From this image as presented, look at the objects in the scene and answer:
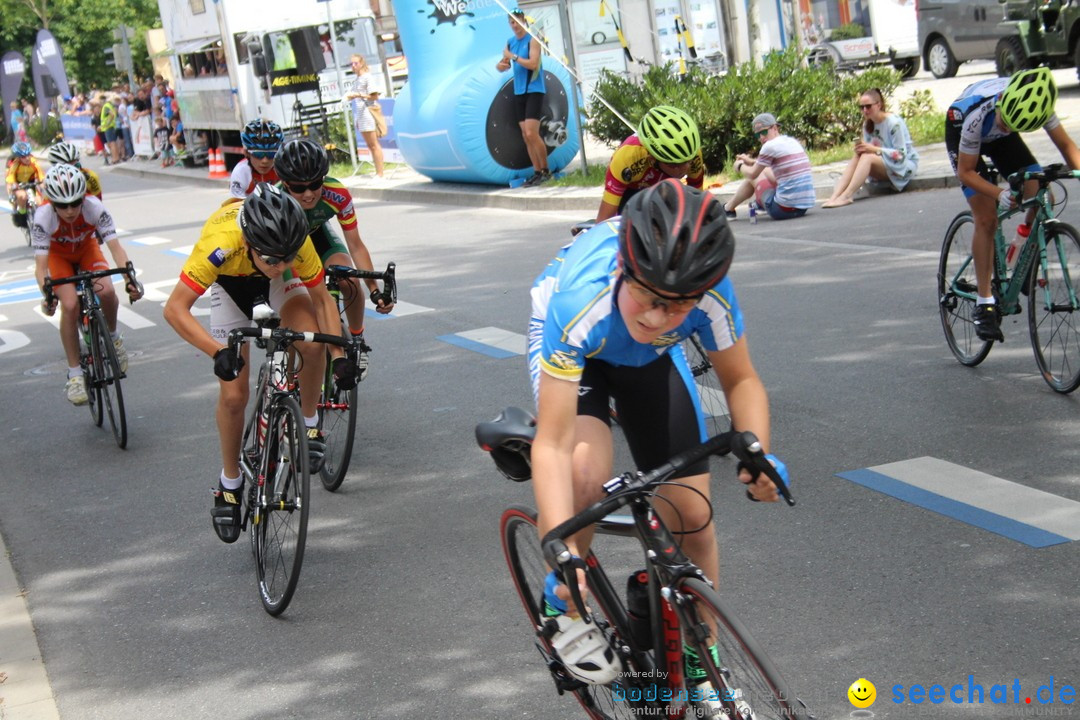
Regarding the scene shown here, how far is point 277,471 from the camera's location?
5559mm

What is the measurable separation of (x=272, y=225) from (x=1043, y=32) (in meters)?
19.0

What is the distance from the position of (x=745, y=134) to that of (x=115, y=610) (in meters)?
13.7

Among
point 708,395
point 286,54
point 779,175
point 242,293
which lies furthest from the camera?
point 286,54

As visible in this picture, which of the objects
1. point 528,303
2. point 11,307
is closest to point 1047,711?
point 528,303

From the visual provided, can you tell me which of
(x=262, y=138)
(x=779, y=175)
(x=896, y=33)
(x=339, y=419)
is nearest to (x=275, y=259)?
(x=339, y=419)

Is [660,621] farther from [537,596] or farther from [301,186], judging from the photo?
[301,186]

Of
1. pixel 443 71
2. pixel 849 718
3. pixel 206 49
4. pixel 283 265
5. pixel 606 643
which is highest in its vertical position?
pixel 206 49

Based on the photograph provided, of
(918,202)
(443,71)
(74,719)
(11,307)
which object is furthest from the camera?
(443,71)

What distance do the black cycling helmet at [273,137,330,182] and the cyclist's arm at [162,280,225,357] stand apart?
3.99 feet

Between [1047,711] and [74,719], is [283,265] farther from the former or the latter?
[1047,711]

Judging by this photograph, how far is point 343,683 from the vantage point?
15.3 ft

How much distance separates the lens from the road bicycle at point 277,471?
5.32 metres

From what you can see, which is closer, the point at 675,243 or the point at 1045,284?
the point at 675,243

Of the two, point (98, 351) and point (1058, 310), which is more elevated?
point (98, 351)
